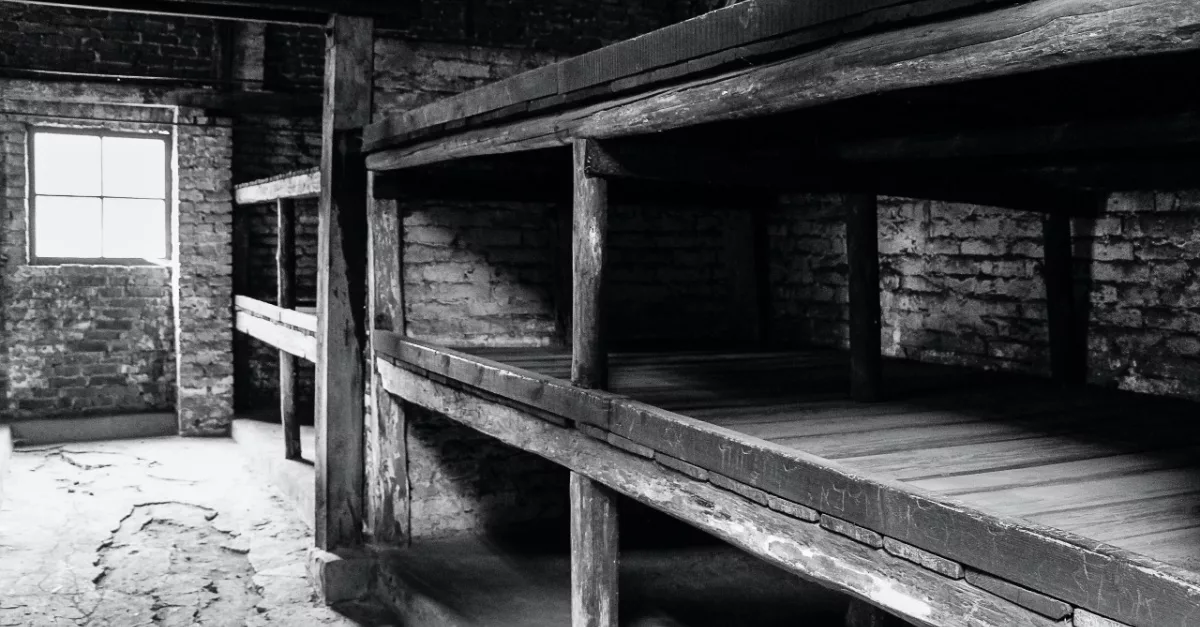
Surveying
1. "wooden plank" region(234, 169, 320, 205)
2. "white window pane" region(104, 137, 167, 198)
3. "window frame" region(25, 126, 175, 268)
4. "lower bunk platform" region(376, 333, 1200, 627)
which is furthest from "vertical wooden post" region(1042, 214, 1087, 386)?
"white window pane" region(104, 137, 167, 198)

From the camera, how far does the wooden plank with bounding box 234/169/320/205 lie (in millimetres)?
6129

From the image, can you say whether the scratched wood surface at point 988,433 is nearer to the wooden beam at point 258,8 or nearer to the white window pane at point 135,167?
the wooden beam at point 258,8

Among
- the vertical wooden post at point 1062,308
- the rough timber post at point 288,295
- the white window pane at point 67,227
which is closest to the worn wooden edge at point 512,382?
the vertical wooden post at point 1062,308

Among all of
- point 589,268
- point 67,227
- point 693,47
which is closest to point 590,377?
point 589,268

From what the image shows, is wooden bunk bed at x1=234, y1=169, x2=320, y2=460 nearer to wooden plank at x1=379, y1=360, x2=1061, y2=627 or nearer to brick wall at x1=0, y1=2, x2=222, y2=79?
brick wall at x1=0, y1=2, x2=222, y2=79

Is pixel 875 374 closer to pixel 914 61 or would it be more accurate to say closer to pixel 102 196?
pixel 914 61

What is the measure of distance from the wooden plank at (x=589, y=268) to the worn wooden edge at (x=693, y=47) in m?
0.22

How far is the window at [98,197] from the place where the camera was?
27.7ft

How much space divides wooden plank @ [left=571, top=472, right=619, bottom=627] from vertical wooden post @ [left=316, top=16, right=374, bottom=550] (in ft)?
7.90

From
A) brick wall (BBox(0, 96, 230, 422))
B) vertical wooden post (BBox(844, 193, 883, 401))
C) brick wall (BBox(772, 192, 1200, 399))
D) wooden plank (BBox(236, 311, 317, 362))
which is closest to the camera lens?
vertical wooden post (BBox(844, 193, 883, 401))

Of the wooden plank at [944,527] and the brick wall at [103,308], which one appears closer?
the wooden plank at [944,527]

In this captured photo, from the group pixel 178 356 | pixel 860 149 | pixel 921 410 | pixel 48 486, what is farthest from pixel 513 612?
pixel 178 356

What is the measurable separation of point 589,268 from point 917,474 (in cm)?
115

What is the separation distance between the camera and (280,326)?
720cm
